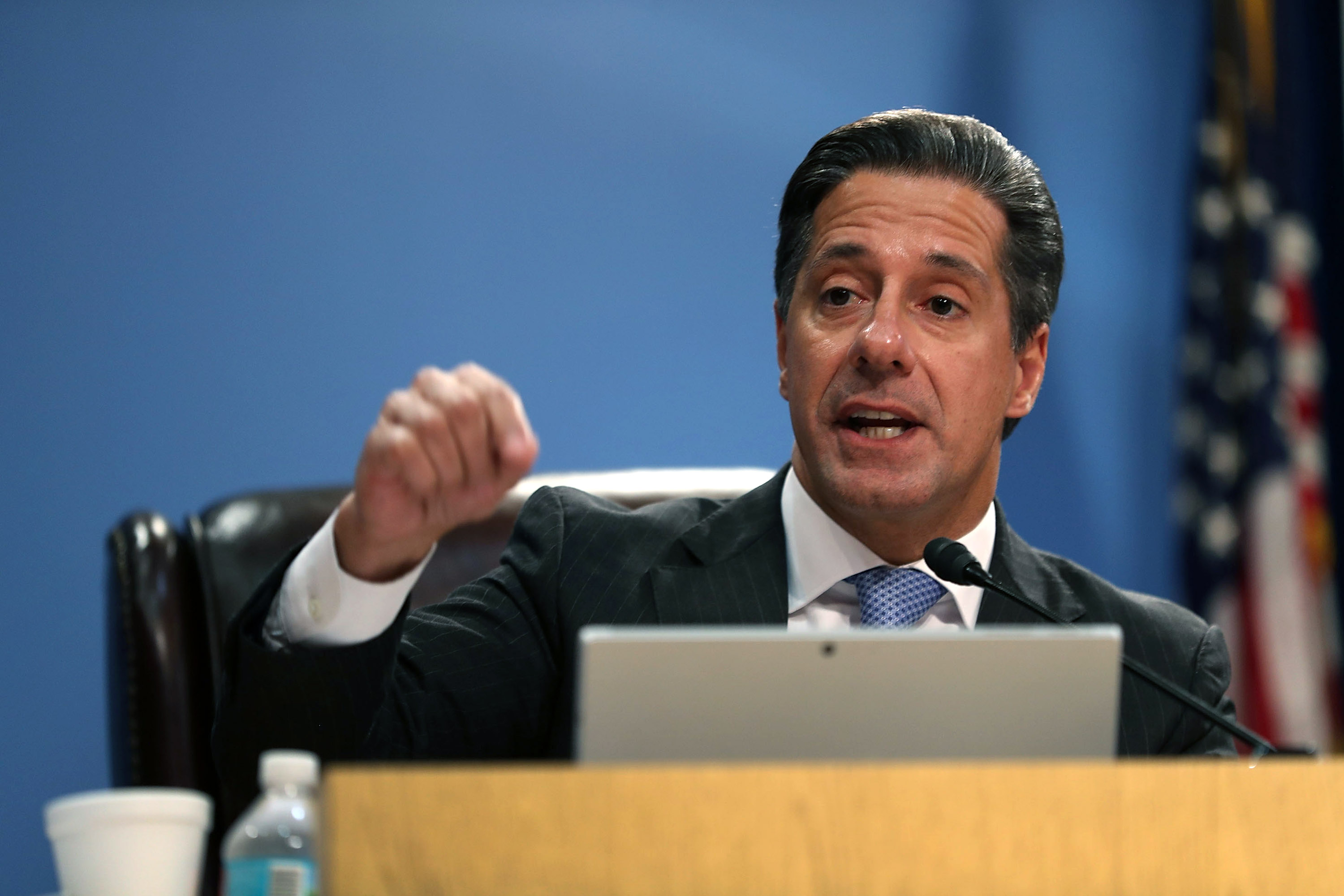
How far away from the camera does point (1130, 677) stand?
67.2 inches

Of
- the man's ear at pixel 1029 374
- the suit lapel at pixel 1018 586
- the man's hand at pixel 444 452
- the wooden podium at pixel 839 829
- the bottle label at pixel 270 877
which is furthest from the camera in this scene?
the man's ear at pixel 1029 374

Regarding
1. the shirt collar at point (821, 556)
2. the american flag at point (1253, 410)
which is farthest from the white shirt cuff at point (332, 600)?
the american flag at point (1253, 410)

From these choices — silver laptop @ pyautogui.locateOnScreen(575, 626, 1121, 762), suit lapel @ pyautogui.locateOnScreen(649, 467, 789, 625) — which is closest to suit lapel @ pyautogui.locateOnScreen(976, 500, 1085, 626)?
suit lapel @ pyautogui.locateOnScreen(649, 467, 789, 625)

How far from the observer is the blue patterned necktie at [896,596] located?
5.63 feet

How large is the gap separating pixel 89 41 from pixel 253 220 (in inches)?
16.4

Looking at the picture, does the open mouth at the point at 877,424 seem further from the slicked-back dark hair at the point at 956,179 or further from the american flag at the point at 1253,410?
the american flag at the point at 1253,410

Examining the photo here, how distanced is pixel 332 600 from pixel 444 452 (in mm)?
216

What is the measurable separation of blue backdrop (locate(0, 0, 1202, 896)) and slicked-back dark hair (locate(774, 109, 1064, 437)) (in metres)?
0.80

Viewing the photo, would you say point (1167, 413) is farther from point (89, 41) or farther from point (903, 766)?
point (903, 766)

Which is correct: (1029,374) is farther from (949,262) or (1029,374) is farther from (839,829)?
(839,829)

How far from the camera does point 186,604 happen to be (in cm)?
180

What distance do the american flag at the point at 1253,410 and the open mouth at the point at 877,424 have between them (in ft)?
4.84

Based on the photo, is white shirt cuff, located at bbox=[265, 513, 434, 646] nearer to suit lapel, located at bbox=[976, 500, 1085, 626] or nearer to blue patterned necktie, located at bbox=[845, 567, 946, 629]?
blue patterned necktie, located at bbox=[845, 567, 946, 629]

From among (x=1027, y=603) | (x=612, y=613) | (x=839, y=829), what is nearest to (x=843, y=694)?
(x=839, y=829)
